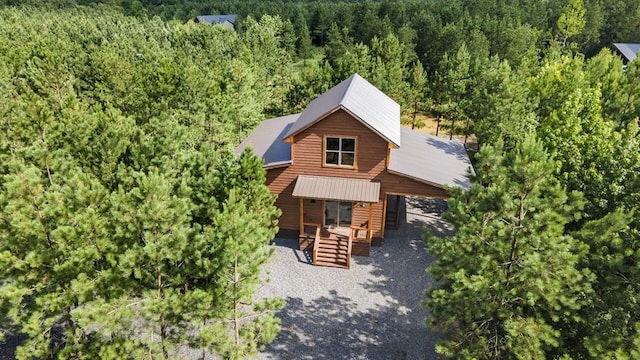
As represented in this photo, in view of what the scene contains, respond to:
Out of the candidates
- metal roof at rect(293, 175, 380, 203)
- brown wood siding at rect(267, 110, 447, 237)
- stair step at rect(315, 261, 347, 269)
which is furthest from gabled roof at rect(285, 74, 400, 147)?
stair step at rect(315, 261, 347, 269)

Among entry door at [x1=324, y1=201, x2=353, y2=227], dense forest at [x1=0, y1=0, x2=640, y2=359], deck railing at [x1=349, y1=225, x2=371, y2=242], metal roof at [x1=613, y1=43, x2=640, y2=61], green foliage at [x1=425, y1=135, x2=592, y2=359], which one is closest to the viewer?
green foliage at [x1=425, y1=135, x2=592, y2=359]

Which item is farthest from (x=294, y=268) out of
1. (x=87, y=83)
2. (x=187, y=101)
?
(x=87, y=83)

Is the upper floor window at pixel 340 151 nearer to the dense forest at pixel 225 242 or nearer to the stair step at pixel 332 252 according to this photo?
the stair step at pixel 332 252

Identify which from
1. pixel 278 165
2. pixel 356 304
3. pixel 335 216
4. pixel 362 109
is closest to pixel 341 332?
pixel 356 304

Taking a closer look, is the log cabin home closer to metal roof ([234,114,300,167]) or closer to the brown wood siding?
the brown wood siding

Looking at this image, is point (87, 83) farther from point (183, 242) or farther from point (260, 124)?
point (183, 242)

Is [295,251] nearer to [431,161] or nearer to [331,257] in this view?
[331,257]
